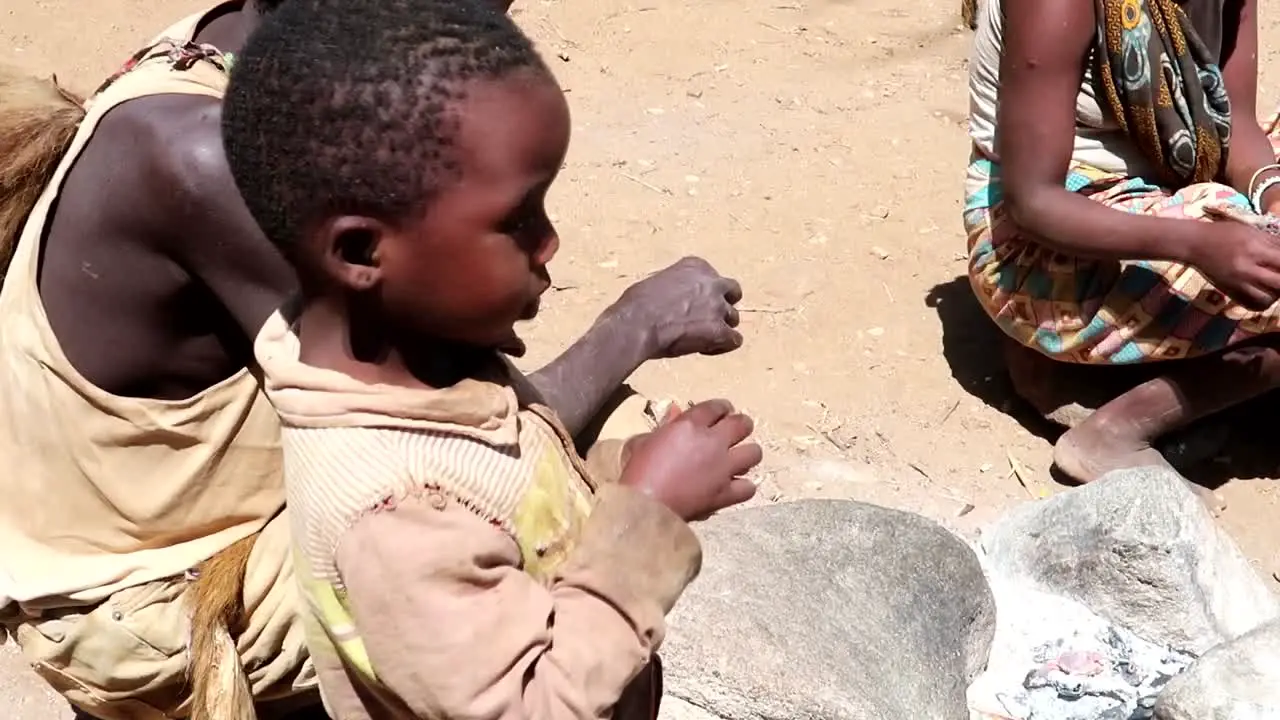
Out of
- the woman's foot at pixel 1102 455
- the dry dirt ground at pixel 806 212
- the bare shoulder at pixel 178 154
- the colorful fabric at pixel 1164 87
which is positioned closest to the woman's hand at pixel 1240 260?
the colorful fabric at pixel 1164 87

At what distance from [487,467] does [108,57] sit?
4410 mm

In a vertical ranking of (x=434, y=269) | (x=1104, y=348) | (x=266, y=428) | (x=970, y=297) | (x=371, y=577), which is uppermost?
(x=434, y=269)

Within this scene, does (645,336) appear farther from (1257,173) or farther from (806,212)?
(806,212)

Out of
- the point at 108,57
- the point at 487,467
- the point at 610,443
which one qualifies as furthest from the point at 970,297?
the point at 108,57

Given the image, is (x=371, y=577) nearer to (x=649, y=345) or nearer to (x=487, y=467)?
(x=487, y=467)

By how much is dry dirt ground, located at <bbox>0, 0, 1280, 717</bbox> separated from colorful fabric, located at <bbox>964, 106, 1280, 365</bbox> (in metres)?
0.36

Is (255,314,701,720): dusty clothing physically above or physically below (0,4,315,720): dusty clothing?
above

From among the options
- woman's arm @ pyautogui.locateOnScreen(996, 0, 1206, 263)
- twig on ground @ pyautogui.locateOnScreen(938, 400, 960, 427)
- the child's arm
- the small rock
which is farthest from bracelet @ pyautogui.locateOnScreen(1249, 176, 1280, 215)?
the small rock

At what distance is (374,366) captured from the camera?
1379 millimetres

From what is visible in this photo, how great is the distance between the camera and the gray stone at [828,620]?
2246mm

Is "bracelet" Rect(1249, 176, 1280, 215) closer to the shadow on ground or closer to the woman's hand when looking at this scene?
the woman's hand

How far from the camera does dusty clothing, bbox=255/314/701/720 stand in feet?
4.15

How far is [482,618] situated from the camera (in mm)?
1268

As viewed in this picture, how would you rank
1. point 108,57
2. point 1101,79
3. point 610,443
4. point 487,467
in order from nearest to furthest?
point 487,467 → point 610,443 → point 1101,79 → point 108,57
